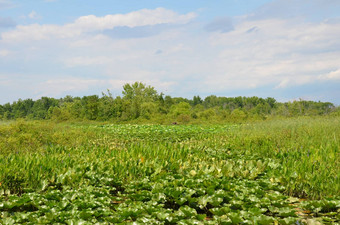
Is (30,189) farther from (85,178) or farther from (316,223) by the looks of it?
(316,223)

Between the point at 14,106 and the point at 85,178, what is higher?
the point at 14,106

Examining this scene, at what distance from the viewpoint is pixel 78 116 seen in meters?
36.5

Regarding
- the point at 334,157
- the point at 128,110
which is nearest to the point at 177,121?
the point at 128,110

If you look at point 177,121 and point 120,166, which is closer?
point 120,166

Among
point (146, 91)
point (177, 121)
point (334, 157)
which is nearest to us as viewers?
point (334, 157)

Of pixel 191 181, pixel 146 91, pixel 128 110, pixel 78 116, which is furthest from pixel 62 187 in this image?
pixel 146 91

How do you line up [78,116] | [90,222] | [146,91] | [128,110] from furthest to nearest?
[146,91] < [78,116] < [128,110] < [90,222]

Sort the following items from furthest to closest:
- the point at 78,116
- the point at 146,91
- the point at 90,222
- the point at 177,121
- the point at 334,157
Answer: the point at 146,91
the point at 78,116
the point at 177,121
the point at 334,157
the point at 90,222

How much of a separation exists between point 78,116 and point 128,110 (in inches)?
308

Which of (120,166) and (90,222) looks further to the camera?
(120,166)

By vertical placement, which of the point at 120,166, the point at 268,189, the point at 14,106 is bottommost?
the point at 268,189

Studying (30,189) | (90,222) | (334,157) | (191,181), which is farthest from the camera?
(334,157)

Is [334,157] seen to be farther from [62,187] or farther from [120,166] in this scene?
[62,187]

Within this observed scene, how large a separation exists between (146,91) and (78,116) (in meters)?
24.5
